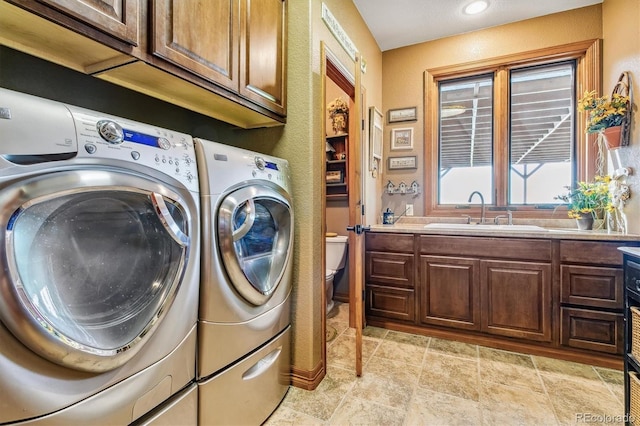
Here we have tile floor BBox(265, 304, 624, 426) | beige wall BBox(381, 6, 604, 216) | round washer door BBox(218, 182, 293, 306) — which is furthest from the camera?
beige wall BBox(381, 6, 604, 216)

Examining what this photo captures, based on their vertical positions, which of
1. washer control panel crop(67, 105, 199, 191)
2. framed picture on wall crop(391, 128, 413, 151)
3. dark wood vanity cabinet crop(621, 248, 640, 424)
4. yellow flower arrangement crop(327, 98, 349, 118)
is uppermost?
yellow flower arrangement crop(327, 98, 349, 118)

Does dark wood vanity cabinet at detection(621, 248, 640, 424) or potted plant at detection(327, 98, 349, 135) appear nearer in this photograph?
dark wood vanity cabinet at detection(621, 248, 640, 424)

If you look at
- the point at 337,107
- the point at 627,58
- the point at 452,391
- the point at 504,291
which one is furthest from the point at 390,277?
the point at 627,58

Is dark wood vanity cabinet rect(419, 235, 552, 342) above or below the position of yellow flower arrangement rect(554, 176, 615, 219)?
below

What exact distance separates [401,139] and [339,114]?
2.33ft

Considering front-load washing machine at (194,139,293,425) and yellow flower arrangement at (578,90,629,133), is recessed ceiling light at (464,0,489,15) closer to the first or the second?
yellow flower arrangement at (578,90,629,133)

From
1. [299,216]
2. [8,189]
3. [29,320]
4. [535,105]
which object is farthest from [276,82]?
[535,105]

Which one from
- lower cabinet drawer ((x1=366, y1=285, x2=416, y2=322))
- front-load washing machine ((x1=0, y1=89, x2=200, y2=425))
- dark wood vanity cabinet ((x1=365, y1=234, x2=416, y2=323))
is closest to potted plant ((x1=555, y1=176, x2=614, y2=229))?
dark wood vanity cabinet ((x1=365, y1=234, x2=416, y2=323))

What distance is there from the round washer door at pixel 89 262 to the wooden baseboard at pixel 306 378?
3.25ft

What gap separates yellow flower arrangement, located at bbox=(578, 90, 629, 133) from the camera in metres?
1.98

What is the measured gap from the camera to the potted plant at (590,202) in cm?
216

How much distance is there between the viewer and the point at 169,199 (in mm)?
940

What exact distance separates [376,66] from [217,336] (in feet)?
9.37

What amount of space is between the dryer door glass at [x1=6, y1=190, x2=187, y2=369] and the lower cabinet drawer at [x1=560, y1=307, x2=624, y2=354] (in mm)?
2387
